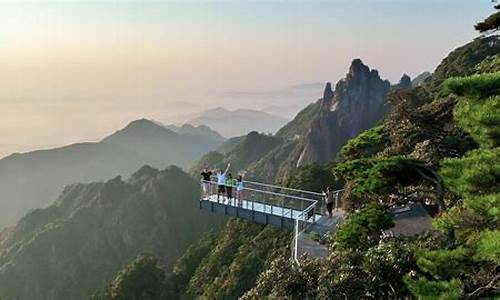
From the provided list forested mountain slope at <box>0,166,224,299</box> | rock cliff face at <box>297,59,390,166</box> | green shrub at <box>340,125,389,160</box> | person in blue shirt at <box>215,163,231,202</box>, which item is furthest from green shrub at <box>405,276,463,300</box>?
rock cliff face at <box>297,59,390,166</box>

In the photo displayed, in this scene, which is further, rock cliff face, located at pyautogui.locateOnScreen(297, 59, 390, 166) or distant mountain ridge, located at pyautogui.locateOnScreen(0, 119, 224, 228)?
distant mountain ridge, located at pyautogui.locateOnScreen(0, 119, 224, 228)

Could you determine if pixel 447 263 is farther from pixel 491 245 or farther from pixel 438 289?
pixel 491 245

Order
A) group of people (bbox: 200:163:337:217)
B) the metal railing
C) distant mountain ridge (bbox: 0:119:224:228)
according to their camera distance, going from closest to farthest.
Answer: the metal railing → group of people (bbox: 200:163:337:217) → distant mountain ridge (bbox: 0:119:224:228)

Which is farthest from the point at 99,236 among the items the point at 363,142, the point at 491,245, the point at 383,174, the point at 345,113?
the point at 491,245

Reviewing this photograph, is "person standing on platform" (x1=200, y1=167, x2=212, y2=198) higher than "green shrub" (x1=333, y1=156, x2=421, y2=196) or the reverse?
the reverse

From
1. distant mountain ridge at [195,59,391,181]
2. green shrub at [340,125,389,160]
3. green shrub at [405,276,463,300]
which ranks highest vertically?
green shrub at [340,125,389,160]

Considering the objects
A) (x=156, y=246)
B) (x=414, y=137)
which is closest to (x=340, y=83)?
(x=156, y=246)

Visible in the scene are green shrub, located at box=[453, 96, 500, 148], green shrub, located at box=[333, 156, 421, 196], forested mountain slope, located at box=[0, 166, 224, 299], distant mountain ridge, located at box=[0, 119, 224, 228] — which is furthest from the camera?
distant mountain ridge, located at box=[0, 119, 224, 228]

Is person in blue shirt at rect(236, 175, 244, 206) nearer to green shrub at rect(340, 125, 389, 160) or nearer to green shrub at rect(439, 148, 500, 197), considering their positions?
green shrub at rect(340, 125, 389, 160)

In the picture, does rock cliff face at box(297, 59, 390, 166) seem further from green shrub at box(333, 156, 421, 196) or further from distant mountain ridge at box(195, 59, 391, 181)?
green shrub at box(333, 156, 421, 196)
